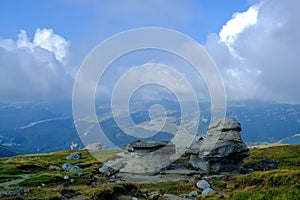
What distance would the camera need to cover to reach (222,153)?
54.0m

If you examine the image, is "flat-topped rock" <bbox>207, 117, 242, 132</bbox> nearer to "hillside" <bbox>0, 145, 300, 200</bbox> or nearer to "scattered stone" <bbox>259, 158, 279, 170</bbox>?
"scattered stone" <bbox>259, 158, 279, 170</bbox>

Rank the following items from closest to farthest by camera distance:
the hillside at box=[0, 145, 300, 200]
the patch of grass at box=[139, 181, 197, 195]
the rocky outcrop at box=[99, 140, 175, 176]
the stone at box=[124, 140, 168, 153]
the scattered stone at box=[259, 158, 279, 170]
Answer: the hillside at box=[0, 145, 300, 200] < the patch of grass at box=[139, 181, 197, 195] < the rocky outcrop at box=[99, 140, 175, 176] < the stone at box=[124, 140, 168, 153] < the scattered stone at box=[259, 158, 279, 170]

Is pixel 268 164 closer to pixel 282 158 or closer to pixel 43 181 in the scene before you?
pixel 282 158

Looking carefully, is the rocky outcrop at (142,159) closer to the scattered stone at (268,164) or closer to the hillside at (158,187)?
the hillside at (158,187)

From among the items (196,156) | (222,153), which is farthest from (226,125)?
(196,156)

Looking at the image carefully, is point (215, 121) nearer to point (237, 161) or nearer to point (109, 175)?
point (237, 161)

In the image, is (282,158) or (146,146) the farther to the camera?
(282,158)

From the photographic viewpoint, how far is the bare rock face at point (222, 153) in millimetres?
54250

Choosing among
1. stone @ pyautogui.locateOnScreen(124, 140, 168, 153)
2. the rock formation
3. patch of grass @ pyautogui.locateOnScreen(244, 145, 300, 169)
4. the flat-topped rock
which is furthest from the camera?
patch of grass @ pyautogui.locateOnScreen(244, 145, 300, 169)

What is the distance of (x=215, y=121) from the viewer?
6253 centimetres

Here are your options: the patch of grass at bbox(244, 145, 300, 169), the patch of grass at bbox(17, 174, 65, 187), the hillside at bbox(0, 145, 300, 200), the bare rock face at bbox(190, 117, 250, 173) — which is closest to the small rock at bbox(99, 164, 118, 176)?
the hillside at bbox(0, 145, 300, 200)

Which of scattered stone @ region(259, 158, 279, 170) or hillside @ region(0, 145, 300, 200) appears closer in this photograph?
hillside @ region(0, 145, 300, 200)

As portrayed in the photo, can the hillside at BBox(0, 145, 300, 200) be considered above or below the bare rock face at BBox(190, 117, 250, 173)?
below

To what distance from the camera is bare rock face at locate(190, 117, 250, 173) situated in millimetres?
54250
